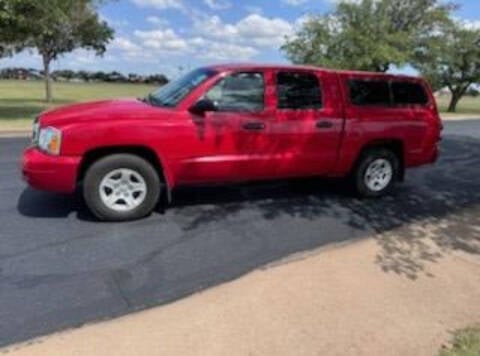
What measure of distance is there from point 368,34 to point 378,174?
30.7 metres

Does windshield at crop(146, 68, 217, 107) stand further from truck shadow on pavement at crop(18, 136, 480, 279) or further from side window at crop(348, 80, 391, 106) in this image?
side window at crop(348, 80, 391, 106)

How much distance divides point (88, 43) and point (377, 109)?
30448 millimetres

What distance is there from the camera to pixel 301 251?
5660 millimetres

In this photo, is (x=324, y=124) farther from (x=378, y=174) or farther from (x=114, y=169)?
(x=114, y=169)

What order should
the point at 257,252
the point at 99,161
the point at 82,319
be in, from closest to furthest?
the point at 82,319, the point at 257,252, the point at 99,161

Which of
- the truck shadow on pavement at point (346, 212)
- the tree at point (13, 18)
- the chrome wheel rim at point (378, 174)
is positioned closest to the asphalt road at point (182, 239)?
the truck shadow on pavement at point (346, 212)

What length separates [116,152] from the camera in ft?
20.6

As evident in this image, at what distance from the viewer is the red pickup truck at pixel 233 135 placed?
6.09m

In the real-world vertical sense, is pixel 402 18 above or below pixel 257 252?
above

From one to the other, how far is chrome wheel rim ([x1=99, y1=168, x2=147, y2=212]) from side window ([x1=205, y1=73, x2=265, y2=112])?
47.1 inches

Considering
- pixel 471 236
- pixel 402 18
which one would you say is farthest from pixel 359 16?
pixel 471 236

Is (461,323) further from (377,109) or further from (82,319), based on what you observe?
(377,109)

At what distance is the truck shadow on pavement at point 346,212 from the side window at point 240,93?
3.97 ft

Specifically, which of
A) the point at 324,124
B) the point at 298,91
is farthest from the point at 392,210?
the point at 298,91
